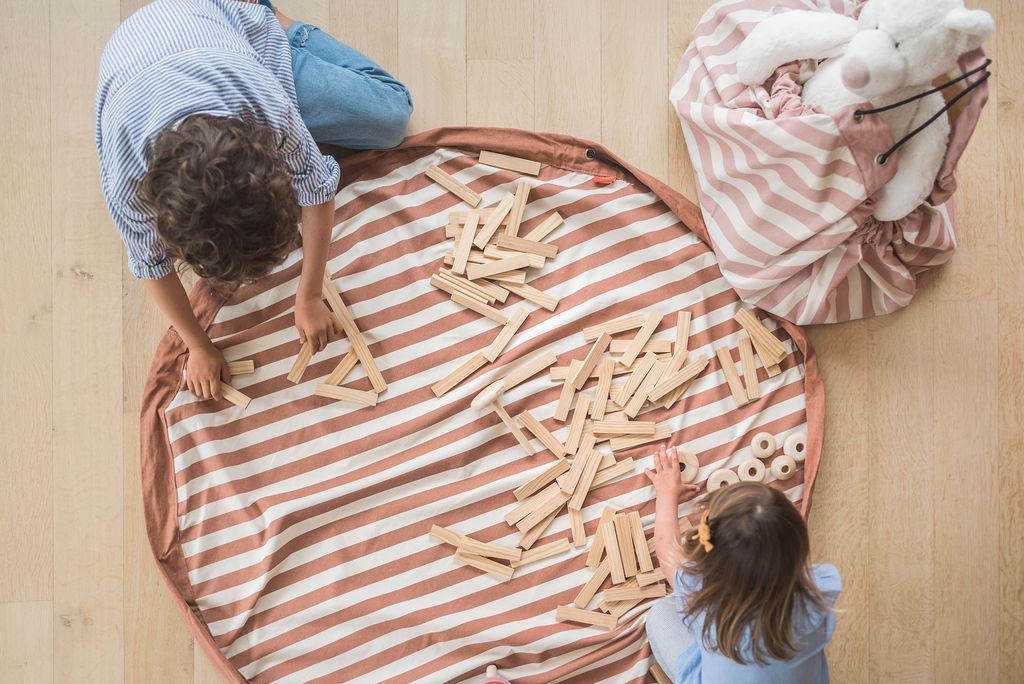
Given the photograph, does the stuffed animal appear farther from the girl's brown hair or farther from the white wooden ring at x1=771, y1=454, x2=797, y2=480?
the girl's brown hair

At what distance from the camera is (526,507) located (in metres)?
1.23

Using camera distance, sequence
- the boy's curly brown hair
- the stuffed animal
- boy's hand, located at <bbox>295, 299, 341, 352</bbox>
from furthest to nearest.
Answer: boy's hand, located at <bbox>295, 299, 341, 352</bbox> → the stuffed animal → the boy's curly brown hair

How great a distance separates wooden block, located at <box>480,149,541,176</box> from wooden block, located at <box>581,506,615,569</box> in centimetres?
57

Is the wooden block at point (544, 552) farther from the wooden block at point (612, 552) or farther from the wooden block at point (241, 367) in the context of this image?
the wooden block at point (241, 367)

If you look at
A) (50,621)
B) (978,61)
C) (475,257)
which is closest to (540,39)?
(475,257)

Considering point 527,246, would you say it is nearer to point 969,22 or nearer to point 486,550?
point 486,550

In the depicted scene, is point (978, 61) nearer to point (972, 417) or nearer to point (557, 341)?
point (972, 417)

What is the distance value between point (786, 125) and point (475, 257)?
0.51 meters

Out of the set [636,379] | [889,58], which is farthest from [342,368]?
[889,58]

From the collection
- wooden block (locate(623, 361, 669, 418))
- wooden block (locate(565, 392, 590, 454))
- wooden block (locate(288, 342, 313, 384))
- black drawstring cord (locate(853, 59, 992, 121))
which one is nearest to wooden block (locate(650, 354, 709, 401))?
wooden block (locate(623, 361, 669, 418))

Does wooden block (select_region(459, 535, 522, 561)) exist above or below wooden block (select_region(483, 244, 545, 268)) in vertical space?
below

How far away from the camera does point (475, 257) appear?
1.25 metres

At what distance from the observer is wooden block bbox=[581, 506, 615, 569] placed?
3.99ft

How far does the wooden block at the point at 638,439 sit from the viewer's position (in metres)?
1.23
